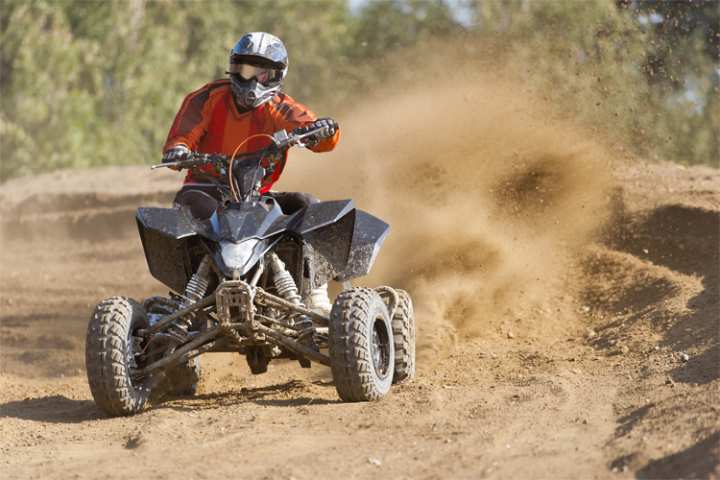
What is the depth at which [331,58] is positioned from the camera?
145 feet

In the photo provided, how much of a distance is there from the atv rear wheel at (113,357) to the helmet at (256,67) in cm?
171

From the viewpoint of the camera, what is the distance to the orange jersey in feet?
29.0

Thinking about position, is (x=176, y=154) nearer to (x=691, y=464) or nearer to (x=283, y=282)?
(x=283, y=282)

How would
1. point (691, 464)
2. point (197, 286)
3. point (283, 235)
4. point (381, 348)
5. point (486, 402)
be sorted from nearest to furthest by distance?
point (691, 464) → point (486, 402) → point (197, 286) → point (283, 235) → point (381, 348)

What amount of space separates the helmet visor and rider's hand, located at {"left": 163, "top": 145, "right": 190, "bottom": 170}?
703mm

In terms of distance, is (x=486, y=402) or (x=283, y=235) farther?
(x=283, y=235)

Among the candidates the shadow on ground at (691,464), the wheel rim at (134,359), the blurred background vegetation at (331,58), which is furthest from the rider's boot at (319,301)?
the blurred background vegetation at (331,58)

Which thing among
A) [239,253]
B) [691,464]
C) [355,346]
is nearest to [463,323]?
[355,346]

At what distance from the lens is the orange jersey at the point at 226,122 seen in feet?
29.0

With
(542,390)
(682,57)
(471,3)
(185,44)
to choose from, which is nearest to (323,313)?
(542,390)

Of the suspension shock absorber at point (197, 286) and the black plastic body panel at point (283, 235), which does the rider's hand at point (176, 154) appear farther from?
the suspension shock absorber at point (197, 286)

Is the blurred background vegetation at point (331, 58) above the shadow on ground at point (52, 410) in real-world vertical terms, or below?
above

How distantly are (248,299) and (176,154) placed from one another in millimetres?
1187

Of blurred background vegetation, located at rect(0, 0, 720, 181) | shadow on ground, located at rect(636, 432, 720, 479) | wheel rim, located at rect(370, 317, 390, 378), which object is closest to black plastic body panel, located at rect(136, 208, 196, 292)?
wheel rim, located at rect(370, 317, 390, 378)
